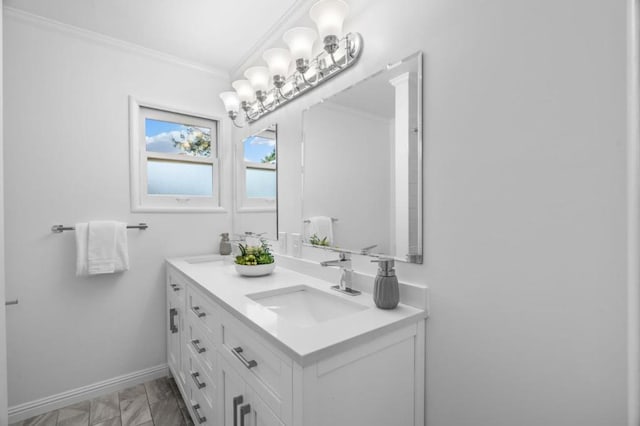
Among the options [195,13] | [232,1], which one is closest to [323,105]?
[232,1]

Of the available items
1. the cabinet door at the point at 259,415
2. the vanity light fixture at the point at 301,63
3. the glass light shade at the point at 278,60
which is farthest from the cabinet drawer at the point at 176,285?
the glass light shade at the point at 278,60

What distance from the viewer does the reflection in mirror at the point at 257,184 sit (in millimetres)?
2109

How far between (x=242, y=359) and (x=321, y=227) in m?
0.80

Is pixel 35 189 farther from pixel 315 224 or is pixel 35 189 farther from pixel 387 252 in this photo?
pixel 387 252

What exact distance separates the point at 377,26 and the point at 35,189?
221 cm

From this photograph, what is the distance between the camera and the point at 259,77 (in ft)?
6.48

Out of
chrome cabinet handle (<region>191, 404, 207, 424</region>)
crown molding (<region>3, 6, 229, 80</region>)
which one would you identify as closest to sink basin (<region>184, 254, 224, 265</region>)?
chrome cabinet handle (<region>191, 404, 207, 424</region>)

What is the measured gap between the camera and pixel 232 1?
1729 mm

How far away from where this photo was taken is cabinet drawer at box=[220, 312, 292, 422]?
33.7 inches

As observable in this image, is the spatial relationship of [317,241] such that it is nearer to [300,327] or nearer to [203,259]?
[300,327]

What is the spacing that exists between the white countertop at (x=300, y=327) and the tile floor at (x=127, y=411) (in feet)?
3.06

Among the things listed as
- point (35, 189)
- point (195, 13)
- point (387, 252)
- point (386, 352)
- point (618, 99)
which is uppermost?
point (195, 13)

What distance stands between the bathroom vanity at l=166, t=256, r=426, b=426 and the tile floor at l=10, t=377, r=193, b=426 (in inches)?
13.8

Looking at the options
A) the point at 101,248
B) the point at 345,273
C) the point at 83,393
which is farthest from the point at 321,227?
the point at 83,393
